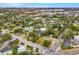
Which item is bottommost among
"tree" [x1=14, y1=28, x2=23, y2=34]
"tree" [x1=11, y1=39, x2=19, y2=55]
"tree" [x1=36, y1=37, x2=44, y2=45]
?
"tree" [x1=11, y1=39, x2=19, y2=55]

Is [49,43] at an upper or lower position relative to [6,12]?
lower

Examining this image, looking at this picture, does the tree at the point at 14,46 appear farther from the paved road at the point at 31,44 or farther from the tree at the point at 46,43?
the tree at the point at 46,43

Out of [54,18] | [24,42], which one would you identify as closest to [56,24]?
[54,18]

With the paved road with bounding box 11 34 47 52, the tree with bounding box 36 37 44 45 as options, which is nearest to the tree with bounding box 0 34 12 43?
the paved road with bounding box 11 34 47 52

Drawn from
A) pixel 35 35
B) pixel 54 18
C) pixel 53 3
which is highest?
pixel 53 3

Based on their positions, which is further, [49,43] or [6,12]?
[6,12]

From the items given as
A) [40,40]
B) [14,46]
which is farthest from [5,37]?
[40,40]

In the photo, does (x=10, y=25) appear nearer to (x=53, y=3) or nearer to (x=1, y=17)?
(x=1, y=17)

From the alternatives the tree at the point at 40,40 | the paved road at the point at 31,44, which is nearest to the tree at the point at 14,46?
the paved road at the point at 31,44

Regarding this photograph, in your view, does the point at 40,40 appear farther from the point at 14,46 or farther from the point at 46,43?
the point at 14,46

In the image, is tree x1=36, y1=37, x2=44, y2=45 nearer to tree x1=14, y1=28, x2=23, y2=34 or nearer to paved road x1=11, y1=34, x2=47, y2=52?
paved road x1=11, y1=34, x2=47, y2=52

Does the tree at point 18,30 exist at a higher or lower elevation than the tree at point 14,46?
higher
